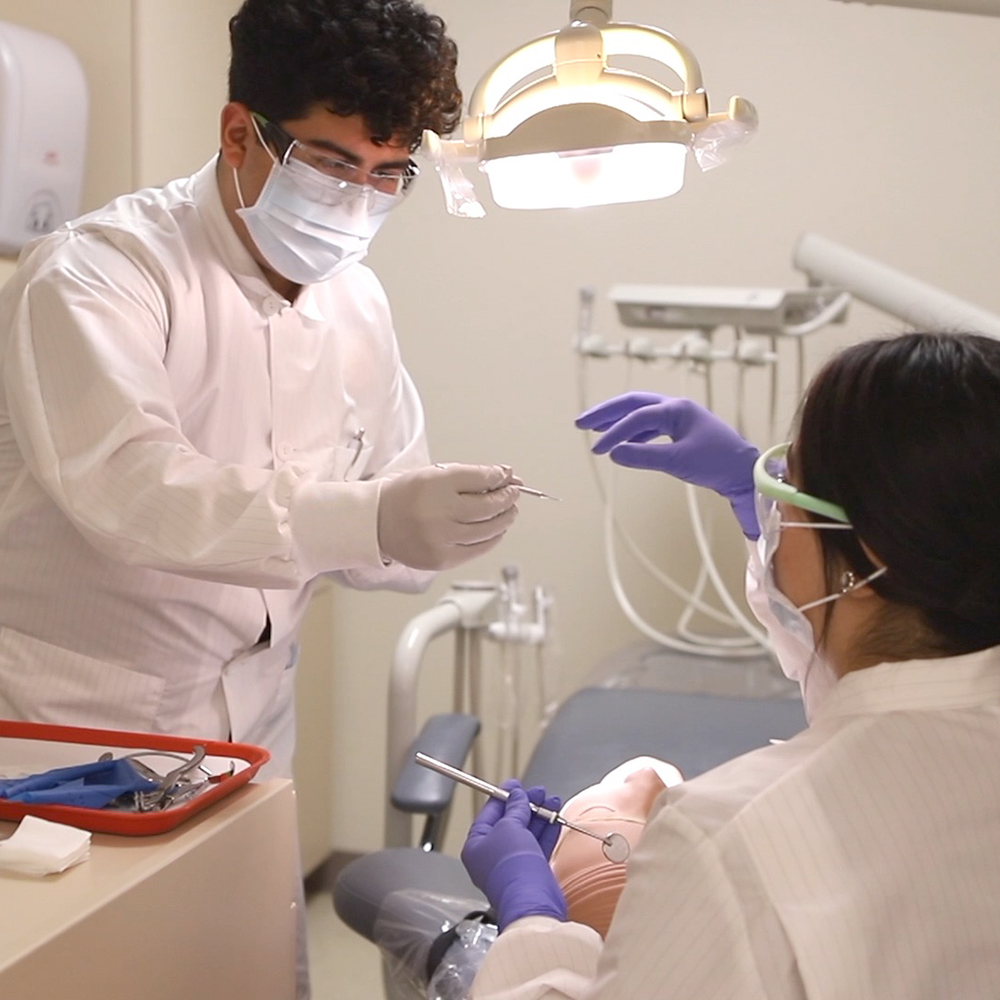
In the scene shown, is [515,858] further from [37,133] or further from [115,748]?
[37,133]

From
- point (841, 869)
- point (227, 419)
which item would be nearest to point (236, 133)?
point (227, 419)

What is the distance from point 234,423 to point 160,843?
67 cm

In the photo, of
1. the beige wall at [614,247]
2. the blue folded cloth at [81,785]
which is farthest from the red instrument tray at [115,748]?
the beige wall at [614,247]

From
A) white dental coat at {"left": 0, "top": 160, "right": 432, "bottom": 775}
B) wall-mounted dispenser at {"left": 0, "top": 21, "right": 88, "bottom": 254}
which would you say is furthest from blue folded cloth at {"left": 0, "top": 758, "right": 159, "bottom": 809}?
wall-mounted dispenser at {"left": 0, "top": 21, "right": 88, "bottom": 254}

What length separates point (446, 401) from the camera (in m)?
3.20

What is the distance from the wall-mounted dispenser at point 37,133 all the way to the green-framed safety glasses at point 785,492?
61.8 inches

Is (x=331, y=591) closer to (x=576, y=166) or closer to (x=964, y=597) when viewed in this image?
(x=576, y=166)

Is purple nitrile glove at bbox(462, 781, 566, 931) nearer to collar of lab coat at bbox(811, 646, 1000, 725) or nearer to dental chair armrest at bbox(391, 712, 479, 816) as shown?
collar of lab coat at bbox(811, 646, 1000, 725)

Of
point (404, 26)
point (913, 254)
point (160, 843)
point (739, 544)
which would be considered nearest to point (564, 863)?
point (160, 843)

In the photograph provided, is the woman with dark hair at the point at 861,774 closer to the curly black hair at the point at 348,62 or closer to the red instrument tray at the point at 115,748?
the red instrument tray at the point at 115,748

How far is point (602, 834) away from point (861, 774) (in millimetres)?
607

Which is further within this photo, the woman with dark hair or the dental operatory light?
the dental operatory light

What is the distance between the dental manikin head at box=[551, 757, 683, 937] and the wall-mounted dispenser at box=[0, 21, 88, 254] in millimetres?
1418

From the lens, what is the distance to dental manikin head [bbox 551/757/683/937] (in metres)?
1.36
